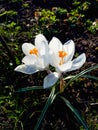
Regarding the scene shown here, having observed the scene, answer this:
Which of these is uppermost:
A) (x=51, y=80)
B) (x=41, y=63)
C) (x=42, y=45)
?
(x=42, y=45)

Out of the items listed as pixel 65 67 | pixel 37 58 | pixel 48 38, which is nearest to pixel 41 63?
pixel 37 58

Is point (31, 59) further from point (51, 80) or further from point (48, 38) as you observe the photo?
point (48, 38)

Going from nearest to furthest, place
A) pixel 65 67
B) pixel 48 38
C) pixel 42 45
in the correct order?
pixel 65 67, pixel 42 45, pixel 48 38

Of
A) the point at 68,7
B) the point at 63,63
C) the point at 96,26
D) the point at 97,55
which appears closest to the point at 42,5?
the point at 68,7

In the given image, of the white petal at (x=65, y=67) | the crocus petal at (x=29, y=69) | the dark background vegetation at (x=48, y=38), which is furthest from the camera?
the dark background vegetation at (x=48, y=38)

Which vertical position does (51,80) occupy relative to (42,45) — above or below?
below

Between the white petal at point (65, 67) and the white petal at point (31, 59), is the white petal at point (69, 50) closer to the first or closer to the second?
the white petal at point (65, 67)

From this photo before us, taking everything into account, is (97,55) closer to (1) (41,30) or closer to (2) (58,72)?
(1) (41,30)

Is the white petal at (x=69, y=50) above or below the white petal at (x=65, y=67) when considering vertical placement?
above

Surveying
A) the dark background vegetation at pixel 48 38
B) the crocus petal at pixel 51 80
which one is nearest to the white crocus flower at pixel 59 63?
the crocus petal at pixel 51 80
